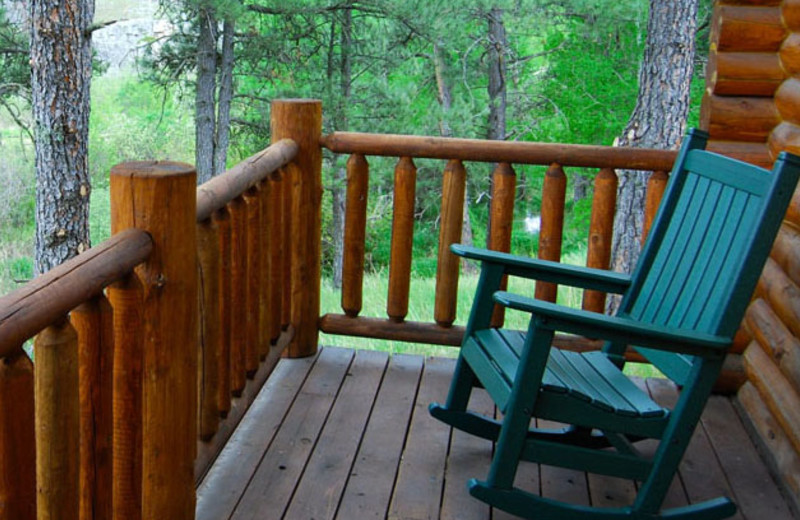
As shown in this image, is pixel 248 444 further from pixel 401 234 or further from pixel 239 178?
pixel 401 234

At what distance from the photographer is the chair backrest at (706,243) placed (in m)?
2.49

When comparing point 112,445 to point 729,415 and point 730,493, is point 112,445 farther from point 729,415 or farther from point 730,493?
point 729,415

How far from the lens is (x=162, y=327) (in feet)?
7.04

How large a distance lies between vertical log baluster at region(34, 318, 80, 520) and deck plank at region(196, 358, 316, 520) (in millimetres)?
981

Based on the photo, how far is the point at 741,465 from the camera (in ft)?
10.3

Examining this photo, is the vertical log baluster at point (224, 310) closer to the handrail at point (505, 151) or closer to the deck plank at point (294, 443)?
the deck plank at point (294, 443)

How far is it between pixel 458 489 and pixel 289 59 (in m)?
10.7

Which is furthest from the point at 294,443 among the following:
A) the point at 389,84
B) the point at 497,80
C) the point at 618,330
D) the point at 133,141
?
the point at 133,141

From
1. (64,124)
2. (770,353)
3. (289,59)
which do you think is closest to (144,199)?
(770,353)

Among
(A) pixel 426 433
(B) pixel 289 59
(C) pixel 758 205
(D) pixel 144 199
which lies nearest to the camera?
(D) pixel 144 199

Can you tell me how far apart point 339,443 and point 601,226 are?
1.32 meters

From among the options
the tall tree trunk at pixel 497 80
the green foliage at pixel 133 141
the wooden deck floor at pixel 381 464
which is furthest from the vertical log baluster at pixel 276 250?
the green foliage at pixel 133 141

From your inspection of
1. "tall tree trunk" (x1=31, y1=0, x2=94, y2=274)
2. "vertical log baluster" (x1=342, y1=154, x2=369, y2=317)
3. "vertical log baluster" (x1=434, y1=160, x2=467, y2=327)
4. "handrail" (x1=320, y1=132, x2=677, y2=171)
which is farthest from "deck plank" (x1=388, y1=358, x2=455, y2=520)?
"tall tree trunk" (x1=31, y1=0, x2=94, y2=274)

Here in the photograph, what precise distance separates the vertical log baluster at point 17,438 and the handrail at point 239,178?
3.23 ft
